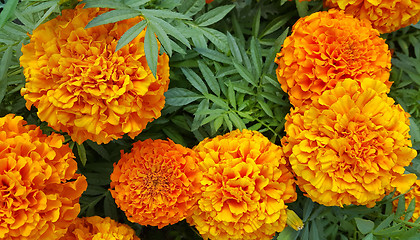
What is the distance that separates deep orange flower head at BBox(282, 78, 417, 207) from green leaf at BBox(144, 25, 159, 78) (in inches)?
13.7

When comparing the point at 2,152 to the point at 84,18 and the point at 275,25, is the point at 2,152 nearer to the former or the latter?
the point at 84,18

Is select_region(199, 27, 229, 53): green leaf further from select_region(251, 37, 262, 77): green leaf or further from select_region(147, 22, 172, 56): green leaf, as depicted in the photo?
select_region(147, 22, 172, 56): green leaf

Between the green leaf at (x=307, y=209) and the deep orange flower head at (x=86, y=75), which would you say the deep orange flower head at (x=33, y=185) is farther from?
the green leaf at (x=307, y=209)

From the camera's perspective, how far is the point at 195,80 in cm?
100

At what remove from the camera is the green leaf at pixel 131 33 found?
74cm

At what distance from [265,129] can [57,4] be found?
Result: 547 millimetres

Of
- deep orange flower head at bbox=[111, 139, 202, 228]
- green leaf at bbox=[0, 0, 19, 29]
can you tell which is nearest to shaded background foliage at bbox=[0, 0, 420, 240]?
deep orange flower head at bbox=[111, 139, 202, 228]

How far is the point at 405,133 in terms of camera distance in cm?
86

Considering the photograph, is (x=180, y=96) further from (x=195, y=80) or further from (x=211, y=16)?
(x=211, y=16)

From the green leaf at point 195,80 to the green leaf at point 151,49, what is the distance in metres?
0.23

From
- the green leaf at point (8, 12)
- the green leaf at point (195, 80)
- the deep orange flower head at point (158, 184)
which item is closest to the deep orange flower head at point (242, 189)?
the deep orange flower head at point (158, 184)

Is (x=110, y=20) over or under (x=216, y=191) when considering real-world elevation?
over

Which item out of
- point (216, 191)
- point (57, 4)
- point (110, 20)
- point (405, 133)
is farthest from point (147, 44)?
point (405, 133)

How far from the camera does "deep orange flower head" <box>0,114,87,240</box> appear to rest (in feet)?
2.55
